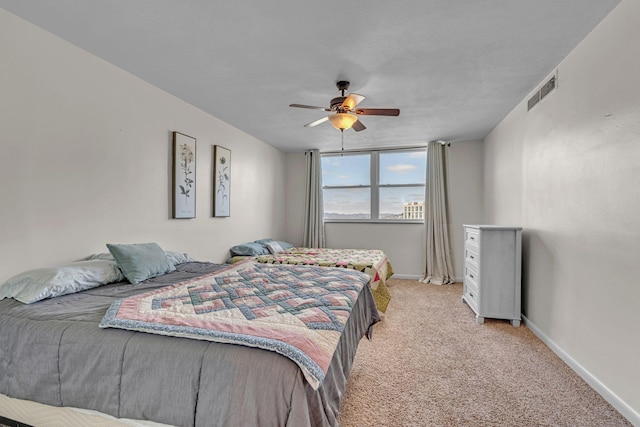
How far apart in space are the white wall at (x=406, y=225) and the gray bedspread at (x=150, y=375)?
13.6ft

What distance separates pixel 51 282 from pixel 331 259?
284 cm

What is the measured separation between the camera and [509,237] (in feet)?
10.5

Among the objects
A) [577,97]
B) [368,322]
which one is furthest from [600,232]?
[368,322]

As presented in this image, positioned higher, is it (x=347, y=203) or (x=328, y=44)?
(x=328, y=44)

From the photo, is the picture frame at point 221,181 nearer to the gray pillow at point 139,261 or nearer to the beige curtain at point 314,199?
the gray pillow at point 139,261

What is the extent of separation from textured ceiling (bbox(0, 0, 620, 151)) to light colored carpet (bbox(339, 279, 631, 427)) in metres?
2.38

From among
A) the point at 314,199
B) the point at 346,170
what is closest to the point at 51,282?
the point at 314,199

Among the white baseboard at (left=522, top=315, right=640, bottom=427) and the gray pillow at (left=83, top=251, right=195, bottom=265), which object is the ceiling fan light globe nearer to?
the gray pillow at (left=83, top=251, right=195, bottom=265)

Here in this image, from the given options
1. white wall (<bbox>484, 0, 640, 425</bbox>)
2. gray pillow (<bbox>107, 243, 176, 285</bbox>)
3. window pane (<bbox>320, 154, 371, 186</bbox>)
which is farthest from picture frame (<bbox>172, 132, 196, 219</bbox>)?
white wall (<bbox>484, 0, 640, 425</bbox>)

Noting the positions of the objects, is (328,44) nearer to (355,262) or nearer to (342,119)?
(342,119)

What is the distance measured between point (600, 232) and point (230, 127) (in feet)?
13.1

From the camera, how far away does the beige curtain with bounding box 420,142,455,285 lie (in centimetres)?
510

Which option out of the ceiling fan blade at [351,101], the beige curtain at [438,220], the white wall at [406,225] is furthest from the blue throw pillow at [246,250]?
the beige curtain at [438,220]

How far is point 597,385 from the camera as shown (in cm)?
198
